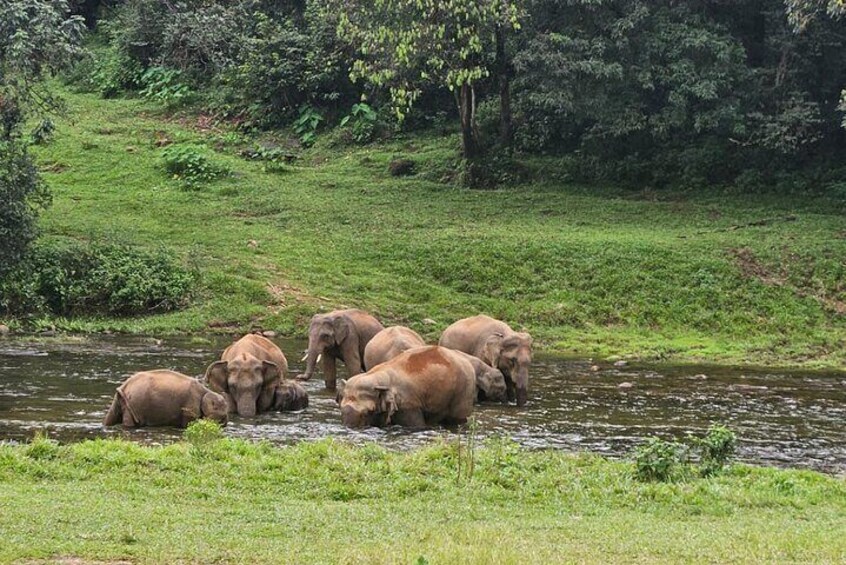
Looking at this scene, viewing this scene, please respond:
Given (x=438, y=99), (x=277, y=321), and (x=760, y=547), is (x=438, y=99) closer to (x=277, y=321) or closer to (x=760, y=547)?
(x=277, y=321)

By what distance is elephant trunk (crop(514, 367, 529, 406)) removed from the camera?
68.8ft

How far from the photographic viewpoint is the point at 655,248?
33688 mm

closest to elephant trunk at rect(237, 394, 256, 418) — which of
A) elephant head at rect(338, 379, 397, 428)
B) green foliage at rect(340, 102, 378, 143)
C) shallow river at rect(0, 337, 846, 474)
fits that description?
shallow river at rect(0, 337, 846, 474)

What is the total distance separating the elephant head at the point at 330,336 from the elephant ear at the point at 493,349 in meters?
2.47

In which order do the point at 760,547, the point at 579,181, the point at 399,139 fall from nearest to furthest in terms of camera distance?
1. the point at 760,547
2. the point at 579,181
3. the point at 399,139

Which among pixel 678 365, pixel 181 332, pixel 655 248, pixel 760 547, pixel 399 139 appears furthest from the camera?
pixel 399 139

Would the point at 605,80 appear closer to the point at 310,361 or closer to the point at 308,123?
the point at 308,123

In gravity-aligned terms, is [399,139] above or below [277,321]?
above

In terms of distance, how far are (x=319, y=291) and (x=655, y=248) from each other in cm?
901

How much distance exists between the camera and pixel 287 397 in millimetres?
19562

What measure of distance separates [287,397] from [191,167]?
23244 millimetres

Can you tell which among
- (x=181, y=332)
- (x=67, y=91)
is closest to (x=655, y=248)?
(x=181, y=332)

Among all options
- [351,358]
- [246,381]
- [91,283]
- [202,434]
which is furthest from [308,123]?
[202,434]

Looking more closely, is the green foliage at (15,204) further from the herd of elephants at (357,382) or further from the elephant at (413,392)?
the elephant at (413,392)
